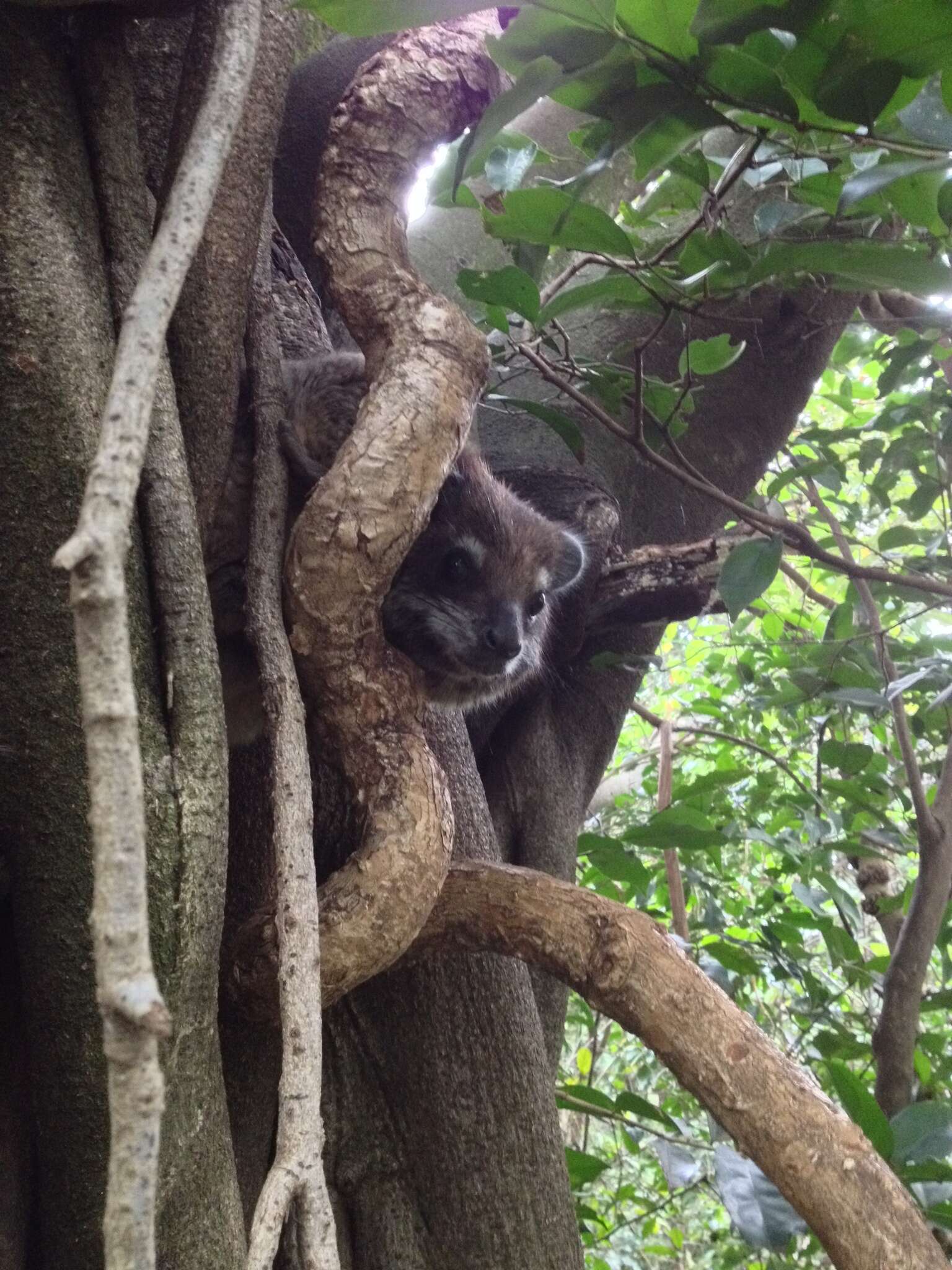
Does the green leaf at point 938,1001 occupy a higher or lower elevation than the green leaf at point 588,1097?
higher

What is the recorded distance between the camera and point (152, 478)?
113cm

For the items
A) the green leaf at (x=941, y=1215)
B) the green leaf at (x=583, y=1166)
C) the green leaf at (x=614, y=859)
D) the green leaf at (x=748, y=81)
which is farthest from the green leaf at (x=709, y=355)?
the green leaf at (x=583, y=1166)

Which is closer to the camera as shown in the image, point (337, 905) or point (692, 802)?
point (337, 905)

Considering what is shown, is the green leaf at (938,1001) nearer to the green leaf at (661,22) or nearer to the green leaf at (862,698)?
the green leaf at (862,698)

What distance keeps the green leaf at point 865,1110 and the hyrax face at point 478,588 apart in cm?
81

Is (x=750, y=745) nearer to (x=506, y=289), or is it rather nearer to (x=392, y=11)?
(x=506, y=289)

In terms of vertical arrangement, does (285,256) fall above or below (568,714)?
above

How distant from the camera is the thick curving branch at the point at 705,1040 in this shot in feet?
4.18

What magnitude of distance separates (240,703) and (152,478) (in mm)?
595

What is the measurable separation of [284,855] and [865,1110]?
1.11m

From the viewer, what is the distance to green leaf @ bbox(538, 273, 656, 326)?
4.75ft

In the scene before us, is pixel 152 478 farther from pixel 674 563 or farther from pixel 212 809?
pixel 674 563

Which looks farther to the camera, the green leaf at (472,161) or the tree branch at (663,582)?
the tree branch at (663,582)

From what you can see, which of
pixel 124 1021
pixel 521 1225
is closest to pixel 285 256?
pixel 521 1225
